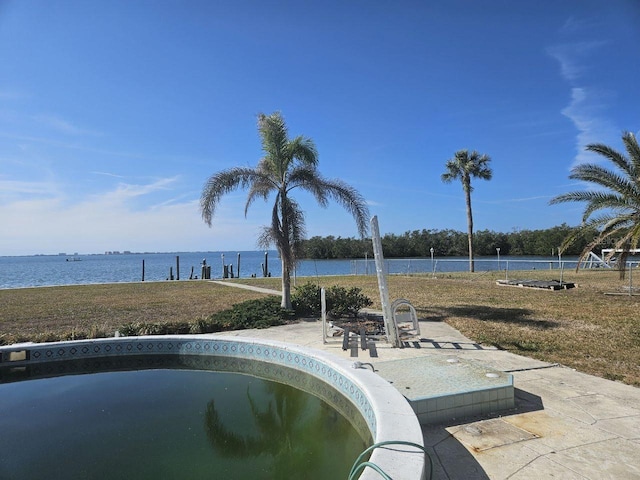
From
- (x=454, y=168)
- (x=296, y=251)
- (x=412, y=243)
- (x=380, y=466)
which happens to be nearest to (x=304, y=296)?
(x=296, y=251)

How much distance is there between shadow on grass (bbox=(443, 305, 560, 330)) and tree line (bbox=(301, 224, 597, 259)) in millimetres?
44768

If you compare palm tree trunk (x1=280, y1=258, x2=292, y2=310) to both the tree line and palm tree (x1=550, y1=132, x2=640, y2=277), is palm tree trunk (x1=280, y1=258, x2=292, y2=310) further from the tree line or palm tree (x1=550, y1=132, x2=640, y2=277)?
the tree line

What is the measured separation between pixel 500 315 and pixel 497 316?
19 centimetres

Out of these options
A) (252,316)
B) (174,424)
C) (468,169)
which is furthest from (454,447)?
(468,169)

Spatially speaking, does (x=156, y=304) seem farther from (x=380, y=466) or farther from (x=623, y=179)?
(x=623, y=179)

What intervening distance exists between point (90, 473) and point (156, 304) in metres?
11.1

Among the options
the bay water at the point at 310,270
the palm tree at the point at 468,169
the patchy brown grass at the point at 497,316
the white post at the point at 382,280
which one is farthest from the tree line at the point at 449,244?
the white post at the point at 382,280

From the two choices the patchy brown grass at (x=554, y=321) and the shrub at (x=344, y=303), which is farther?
the shrub at (x=344, y=303)

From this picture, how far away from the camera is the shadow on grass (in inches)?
350

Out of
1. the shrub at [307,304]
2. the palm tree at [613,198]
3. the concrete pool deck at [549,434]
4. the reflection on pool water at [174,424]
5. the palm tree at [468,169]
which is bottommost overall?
the reflection on pool water at [174,424]

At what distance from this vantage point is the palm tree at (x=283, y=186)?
36.6ft

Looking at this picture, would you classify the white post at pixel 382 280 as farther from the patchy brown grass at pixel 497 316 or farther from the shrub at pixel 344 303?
the shrub at pixel 344 303

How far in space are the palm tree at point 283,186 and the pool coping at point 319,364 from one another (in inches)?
154

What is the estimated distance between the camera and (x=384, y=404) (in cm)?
376
